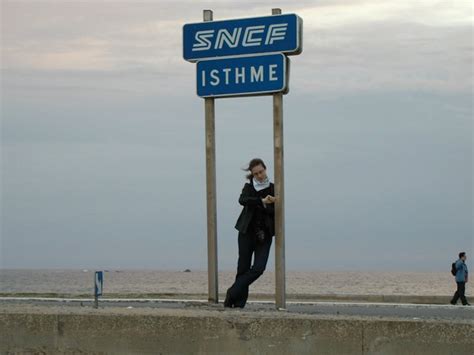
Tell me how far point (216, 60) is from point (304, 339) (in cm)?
408

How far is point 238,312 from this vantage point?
697 centimetres

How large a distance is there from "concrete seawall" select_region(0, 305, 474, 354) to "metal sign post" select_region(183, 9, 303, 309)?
8.54 ft

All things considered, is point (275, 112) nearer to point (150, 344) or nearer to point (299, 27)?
point (299, 27)

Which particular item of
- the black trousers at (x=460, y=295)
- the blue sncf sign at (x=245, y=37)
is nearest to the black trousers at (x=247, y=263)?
the blue sncf sign at (x=245, y=37)

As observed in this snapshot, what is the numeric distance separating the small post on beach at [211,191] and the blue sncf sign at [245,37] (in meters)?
0.20

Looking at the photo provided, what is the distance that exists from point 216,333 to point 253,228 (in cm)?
309

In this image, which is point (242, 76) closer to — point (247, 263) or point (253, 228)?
point (253, 228)

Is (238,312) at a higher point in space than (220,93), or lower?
lower

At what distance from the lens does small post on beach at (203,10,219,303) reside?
9.87m

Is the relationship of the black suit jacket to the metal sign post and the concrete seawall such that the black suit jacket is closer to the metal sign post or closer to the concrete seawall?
the metal sign post

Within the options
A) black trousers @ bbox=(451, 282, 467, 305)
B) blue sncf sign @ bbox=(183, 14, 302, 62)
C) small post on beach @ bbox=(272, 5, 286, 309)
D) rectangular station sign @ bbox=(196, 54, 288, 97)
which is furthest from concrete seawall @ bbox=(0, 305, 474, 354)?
black trousers @ bbox=(451, 282, 467, 305)

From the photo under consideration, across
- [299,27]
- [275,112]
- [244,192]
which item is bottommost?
[244,192]

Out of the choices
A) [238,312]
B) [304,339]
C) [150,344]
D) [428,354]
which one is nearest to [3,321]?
[150,344]

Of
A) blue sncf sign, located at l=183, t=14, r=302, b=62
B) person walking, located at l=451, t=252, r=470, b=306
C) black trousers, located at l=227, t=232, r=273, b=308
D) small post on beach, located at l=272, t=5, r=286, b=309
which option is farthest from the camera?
person walking, located at l=451, t=252, r=470, b=306
